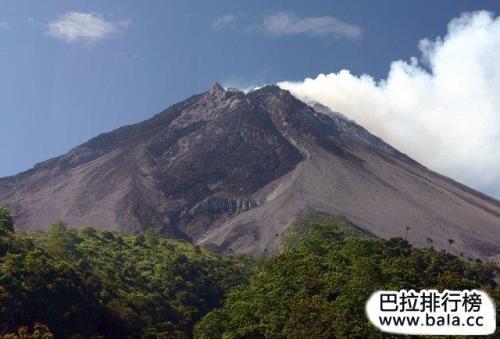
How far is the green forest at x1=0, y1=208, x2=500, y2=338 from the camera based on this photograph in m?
39.8

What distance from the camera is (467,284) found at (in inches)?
1815

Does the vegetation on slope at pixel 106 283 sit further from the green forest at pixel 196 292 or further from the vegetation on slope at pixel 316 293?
the vegetation on slope at pixel 316 293

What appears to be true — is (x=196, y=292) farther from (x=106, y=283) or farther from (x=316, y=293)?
(x=316, y=293)

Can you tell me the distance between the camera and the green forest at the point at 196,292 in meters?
39.8

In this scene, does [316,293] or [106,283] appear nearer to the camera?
[316,293]

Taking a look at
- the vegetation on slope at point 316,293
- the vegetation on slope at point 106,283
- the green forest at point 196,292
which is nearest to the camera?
the vegetation on slope at point 316,293

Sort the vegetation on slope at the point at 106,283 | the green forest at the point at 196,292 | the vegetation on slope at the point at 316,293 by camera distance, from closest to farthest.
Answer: the vegetation on slope at the point at 316,293, the green forest at the point at 196,292, the vegetation on slope at the point at 106,283

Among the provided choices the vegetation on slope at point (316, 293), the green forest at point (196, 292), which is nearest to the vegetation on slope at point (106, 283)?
the green forest at point (196, 292)

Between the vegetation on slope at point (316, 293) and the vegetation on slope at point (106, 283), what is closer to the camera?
the vegetation on slope at point (316, 293)

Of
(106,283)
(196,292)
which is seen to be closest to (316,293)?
(106,283)

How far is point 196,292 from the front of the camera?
251ft

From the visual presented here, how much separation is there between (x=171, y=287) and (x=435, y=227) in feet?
377

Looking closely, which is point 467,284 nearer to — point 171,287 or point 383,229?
point 171,287

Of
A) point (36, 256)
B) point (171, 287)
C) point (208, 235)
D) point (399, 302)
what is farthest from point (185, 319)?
point (208, 235)
